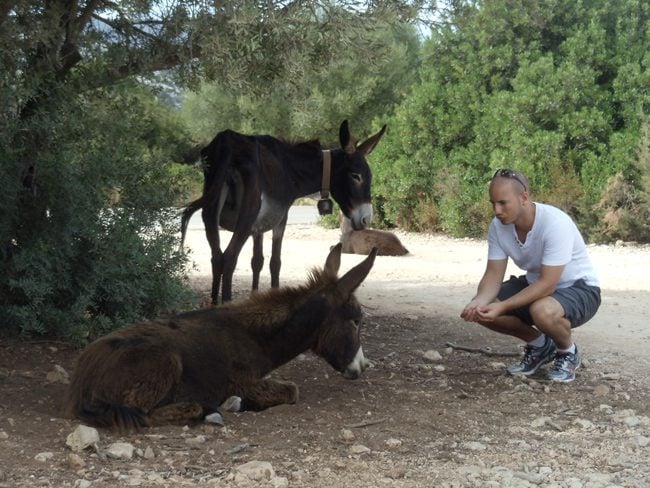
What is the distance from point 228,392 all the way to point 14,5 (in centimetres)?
365

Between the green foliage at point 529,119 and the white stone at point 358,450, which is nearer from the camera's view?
the white stone at point 358,450

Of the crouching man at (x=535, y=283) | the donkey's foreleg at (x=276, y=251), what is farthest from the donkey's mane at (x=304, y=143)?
the crouching man at (x=535, y=283)

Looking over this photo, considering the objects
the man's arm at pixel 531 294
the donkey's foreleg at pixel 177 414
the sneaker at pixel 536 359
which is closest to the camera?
the donkey's foreleg at pixel 177 414

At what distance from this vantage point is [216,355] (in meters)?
6.12

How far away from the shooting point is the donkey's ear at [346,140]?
10578mm

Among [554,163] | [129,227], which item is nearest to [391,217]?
[554,163]

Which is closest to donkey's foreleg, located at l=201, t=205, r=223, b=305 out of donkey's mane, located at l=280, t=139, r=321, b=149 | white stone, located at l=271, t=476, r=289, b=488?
donkey's mane, located at l=280, t=139, r=321, b=149

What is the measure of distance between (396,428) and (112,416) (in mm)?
1846

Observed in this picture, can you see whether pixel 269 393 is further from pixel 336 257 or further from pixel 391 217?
pixel 391 217

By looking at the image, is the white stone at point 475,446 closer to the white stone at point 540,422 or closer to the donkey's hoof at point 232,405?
the white stone at point 540,422

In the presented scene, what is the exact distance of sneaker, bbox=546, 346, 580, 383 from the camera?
23.6ft

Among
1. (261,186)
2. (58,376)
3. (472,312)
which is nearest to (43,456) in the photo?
(58,376)

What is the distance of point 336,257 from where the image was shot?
6.83 meters

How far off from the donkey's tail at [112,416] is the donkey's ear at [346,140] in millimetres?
5681
